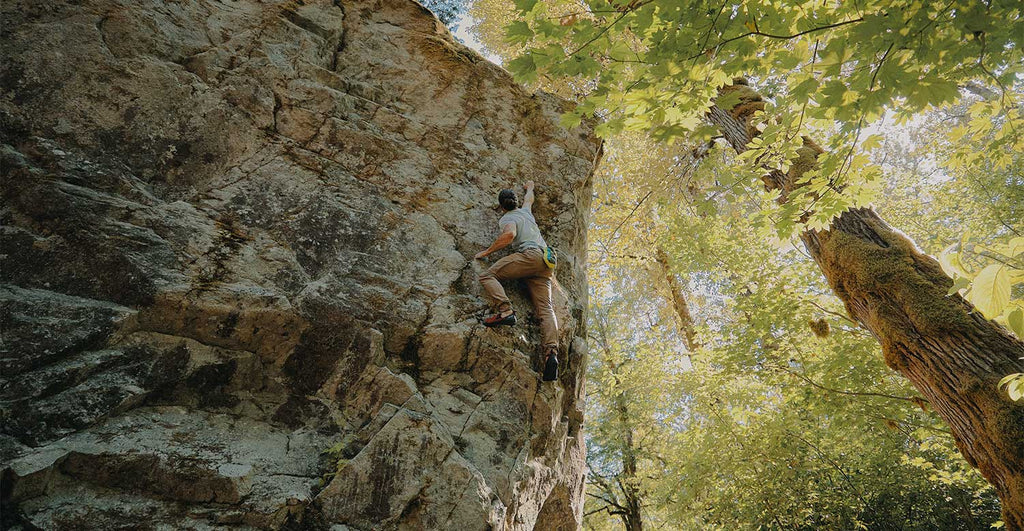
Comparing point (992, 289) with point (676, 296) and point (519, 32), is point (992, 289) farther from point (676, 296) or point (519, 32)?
point (676, 296)

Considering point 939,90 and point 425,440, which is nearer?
point 939,90

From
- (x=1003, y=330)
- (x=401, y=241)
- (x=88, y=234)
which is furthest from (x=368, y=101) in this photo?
(x=1003, y=330)

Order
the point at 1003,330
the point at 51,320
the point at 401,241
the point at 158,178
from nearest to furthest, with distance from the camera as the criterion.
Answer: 1. the point at 51,320
2. the point at 1003,330
3. the point at 158,178
4. the point at 401,241

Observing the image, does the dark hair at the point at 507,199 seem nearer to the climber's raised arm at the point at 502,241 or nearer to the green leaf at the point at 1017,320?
the climber's raised arm at the point at 502,241

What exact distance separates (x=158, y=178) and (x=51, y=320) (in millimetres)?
1448

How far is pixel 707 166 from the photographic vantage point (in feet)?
17.5

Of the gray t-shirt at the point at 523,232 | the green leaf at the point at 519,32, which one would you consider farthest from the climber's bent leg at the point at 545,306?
the green leaf at the point at 519,32

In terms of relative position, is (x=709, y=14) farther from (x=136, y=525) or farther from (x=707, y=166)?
(x=136, y=525)

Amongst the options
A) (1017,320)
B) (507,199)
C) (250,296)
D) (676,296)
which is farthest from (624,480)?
(1017,320)

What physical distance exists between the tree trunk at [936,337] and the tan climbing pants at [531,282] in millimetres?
2920

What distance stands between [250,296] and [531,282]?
8.56 ft

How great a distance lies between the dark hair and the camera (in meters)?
5.31

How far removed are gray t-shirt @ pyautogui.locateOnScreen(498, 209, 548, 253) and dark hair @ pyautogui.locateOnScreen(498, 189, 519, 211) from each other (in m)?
0.16

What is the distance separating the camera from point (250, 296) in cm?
385
